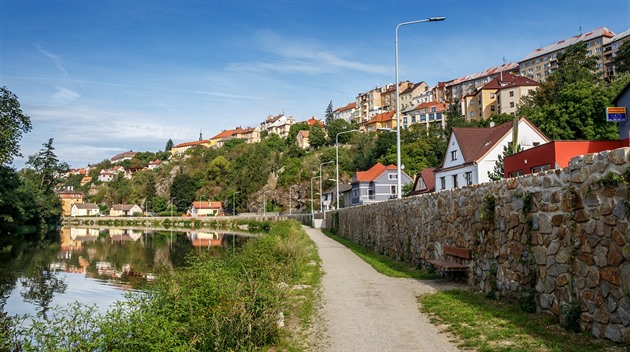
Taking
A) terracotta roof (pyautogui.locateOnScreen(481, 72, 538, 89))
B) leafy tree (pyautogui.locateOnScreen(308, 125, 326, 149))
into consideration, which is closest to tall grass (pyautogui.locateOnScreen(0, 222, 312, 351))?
terracotta roof (pyautogui.locateOnScreen(481, 72, 538, 89))

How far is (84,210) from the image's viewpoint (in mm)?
149625

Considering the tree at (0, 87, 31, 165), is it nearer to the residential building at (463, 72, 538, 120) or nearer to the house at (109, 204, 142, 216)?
the residential building at (463, 72, 538, 120)

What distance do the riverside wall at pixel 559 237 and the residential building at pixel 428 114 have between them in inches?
4221

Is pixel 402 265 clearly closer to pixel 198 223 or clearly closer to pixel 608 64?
pixel 198 223

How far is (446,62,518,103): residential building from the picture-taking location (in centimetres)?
12521

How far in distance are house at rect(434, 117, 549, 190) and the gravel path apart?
2570 centimetres

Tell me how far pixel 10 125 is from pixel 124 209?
11047 centimetres

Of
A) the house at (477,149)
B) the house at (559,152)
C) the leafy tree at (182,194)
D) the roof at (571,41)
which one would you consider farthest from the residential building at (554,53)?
the leafy tree at (182,194)

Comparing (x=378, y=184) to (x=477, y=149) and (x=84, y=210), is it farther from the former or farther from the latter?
(x=84, y=210)

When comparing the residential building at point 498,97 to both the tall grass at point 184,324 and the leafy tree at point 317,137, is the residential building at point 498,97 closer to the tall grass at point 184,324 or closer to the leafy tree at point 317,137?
the leafy tree at point 317,137

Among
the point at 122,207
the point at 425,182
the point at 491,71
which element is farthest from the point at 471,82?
the point at 122,207

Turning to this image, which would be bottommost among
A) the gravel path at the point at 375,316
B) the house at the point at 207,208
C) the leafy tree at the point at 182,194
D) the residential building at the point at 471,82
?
the gravel path at the point at 375,316

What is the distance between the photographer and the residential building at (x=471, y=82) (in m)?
125

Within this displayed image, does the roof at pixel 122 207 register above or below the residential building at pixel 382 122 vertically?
below
